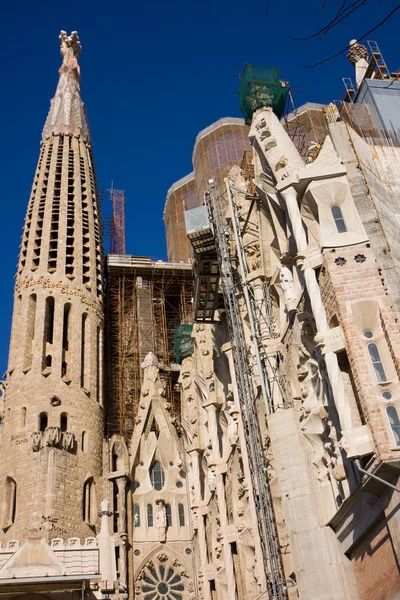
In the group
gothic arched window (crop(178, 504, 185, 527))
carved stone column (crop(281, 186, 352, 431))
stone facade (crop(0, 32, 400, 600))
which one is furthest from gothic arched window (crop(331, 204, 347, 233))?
gothic arched window (crop(178, 504, 185, 527))

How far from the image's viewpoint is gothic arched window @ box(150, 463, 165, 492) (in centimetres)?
2816

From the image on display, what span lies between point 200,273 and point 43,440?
26.4ft

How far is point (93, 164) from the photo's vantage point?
37844mm

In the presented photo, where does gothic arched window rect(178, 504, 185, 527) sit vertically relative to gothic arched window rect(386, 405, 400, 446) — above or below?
above

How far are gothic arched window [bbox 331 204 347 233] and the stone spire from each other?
993 inches

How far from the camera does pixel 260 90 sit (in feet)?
72.2

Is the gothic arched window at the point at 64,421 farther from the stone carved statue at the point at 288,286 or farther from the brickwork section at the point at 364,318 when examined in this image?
the brickwork section at the point at 364,318

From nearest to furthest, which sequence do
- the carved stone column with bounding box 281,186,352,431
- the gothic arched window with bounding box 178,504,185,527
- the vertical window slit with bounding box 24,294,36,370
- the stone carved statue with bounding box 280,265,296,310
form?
the carved stone column with bounding box 281,186,352,431, the stone carved statue with bounding box 280,265,296,310, the gothic arched window with bounding box 178,504,185,527, the vertical window slit with bounding box 24,294,36,370

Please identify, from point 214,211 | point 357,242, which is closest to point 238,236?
point 214,211

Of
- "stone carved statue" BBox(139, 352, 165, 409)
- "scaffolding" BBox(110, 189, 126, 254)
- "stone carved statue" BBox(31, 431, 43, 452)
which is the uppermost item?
"scaffolding" BBox(110, 189, 126, 254)

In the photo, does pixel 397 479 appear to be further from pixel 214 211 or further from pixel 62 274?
pixel 62 274

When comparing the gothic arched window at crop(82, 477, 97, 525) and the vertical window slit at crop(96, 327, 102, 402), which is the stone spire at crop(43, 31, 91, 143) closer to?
the vertical window slit at crop(96, 327, 102, 402)

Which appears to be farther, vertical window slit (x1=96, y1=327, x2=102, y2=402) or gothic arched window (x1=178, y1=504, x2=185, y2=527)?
vertical window slit (x1=96, y1=327, x2=102, y2=402)

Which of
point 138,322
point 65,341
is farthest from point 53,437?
point 138,322
